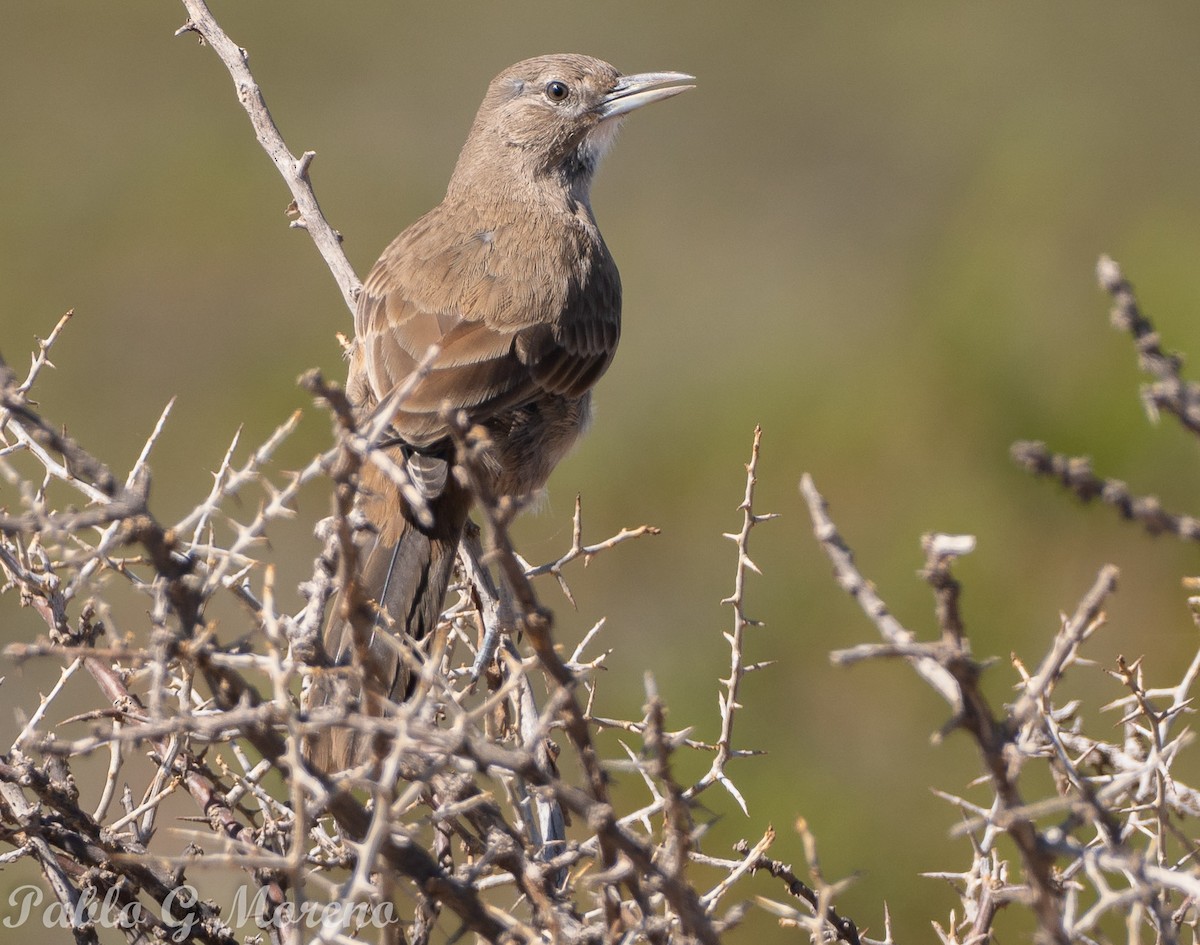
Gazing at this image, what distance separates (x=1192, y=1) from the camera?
12141 mm

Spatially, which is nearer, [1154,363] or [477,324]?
[1154,363]

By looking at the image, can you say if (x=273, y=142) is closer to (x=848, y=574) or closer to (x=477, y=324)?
(x=477, y=324)

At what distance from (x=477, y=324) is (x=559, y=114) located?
1282mm

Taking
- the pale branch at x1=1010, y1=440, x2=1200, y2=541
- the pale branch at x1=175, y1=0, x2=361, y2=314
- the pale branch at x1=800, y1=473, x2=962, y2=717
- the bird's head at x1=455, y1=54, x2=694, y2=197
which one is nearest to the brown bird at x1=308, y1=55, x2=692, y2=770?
the bird's head at x1=455, y1=54, x2=694, y2=197

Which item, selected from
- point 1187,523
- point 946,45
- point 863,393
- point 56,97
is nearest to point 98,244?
point 56,97

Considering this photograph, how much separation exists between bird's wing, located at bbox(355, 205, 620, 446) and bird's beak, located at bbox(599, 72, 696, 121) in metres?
0.65

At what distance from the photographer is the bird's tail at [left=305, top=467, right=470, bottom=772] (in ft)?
9.07

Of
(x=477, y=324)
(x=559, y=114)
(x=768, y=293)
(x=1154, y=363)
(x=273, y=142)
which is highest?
(x=768, y=293)

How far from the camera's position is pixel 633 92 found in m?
5.20

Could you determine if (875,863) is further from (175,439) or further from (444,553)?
(175,439)

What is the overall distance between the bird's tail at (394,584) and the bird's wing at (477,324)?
0.59 feet

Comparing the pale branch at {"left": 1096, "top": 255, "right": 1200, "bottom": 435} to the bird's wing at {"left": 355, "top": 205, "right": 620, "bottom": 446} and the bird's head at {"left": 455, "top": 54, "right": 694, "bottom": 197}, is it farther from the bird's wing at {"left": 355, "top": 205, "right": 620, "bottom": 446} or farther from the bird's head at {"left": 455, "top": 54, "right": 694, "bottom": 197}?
the bird's head at {"left": 455, "top": 54, "right": 694, "bottom": 197}

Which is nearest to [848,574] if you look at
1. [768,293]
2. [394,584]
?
[394,584]

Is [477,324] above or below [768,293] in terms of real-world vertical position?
below
